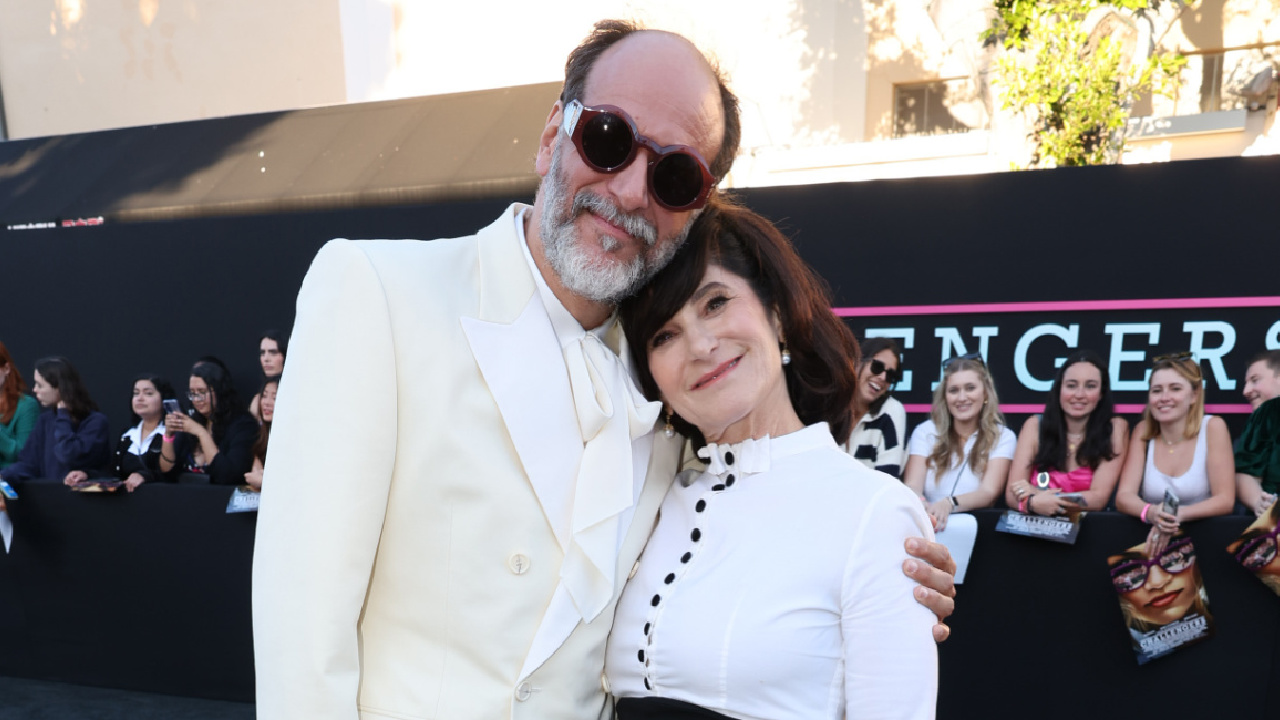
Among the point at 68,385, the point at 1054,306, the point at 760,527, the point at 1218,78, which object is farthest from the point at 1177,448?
the point at 1218,78

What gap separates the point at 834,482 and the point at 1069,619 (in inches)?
90.5

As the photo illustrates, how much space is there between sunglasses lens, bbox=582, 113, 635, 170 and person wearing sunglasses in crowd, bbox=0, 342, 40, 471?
6024 mm

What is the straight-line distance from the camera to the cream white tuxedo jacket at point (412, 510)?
4.17 feet

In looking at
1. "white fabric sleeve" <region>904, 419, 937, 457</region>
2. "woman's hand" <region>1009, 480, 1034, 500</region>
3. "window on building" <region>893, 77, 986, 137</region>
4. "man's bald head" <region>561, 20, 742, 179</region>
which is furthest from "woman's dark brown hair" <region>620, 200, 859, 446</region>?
"window on building" <region>893, 77, 986, 137</region>

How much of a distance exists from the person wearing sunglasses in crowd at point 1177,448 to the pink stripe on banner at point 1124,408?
0.73 m

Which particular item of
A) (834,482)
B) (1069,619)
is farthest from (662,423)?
(1069,619)

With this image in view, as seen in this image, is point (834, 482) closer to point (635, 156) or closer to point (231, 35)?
point (635, 156)

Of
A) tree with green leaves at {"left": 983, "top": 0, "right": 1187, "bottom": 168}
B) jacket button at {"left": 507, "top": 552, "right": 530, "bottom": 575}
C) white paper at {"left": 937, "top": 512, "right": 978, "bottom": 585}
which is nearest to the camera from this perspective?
jacket button at {"left": 507, "top": 552, "right": 530, "bottom": 575}

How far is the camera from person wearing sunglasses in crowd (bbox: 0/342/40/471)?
18.9 ft

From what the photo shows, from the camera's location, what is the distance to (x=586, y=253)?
59.4 inches

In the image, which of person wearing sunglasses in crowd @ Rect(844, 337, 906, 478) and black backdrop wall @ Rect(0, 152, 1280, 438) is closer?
person wearing sunglasses in crowd @ Rect(844, 337, 906, 478)

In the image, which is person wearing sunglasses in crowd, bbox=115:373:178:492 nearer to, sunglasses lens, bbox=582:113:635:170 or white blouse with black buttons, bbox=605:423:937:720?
white blouse with black buttons, bbox=605:423:937:720

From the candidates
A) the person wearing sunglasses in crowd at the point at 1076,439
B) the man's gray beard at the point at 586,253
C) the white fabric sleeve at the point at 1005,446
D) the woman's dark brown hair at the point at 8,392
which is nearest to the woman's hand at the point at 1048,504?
the person wearing sunglasses in crowd at the point at 1076,439

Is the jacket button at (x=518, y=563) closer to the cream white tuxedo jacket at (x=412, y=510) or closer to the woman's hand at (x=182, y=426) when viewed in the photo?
the cream white tuxedo jacket at (x=412, y=510)
